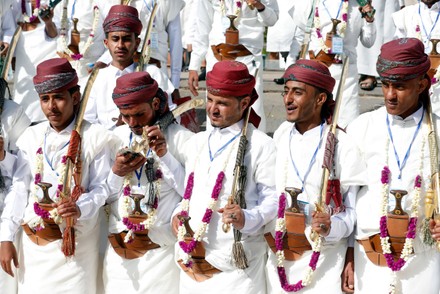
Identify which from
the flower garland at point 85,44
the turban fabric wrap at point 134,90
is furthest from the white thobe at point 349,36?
the turban fabric wrap at point 134,90

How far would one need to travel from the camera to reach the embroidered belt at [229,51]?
8.14m

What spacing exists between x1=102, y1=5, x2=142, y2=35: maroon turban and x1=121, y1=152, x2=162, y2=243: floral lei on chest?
5.28ft

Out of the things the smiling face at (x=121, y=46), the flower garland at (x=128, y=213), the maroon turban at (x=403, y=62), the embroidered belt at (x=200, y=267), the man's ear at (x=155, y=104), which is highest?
the maroon turban at (x=403, y=62)

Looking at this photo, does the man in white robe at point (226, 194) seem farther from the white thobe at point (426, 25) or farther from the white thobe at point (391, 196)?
the white thobe at point (426, 25)

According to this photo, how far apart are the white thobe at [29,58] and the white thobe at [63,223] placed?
366 centimetres

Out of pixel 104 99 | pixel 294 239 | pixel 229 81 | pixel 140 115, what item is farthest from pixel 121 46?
pixel 294 239

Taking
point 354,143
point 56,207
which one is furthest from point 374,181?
point 56,207

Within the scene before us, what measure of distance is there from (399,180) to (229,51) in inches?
142

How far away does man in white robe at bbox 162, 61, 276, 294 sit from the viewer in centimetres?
506

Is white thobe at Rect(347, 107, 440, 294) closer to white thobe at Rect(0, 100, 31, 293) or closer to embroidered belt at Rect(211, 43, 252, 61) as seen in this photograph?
white thobe at Rect(0, 100, 31, 293)

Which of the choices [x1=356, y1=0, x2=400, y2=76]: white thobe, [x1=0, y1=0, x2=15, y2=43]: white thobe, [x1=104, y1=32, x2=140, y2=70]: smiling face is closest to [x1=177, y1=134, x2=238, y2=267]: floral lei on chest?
[x1=104, y1=32, x2=140, y2=70]: smiling face

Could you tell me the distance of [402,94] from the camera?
190 inches

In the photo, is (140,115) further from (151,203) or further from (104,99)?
(104,99)

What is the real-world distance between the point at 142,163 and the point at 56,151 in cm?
65
